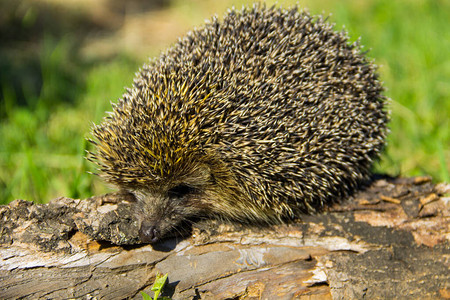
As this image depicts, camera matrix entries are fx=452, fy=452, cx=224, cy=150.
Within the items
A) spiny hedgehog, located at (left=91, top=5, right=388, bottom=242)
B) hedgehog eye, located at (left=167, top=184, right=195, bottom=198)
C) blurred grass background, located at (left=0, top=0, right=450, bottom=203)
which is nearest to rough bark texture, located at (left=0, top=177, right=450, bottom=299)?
spiny hedgehog, located at (left=91, top=5, right=388, bottom=242)

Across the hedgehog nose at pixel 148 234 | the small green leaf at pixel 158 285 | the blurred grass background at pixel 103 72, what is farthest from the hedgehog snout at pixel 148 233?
the blurred grass background at pixel 103 72

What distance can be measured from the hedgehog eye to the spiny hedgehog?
1 centimetres

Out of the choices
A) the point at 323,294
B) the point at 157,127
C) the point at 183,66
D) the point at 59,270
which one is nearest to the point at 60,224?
the point at 59,270

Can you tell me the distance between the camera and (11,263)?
11.2 ft

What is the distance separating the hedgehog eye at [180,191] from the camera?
13.9ft

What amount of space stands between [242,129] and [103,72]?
20.1ft

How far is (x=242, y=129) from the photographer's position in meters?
3.96

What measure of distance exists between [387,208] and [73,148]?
435 cm

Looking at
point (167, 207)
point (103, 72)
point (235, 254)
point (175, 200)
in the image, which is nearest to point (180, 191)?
point (175, 200)

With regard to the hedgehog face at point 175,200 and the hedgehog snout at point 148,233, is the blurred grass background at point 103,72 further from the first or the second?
the hedgehog snout at point 148,233

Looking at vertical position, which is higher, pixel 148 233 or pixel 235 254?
pixel 148 233

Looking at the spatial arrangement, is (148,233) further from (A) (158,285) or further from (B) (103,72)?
(B) (103,72)

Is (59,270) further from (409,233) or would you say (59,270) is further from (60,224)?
(409,233)

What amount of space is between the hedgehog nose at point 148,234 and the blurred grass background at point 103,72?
126 cm
